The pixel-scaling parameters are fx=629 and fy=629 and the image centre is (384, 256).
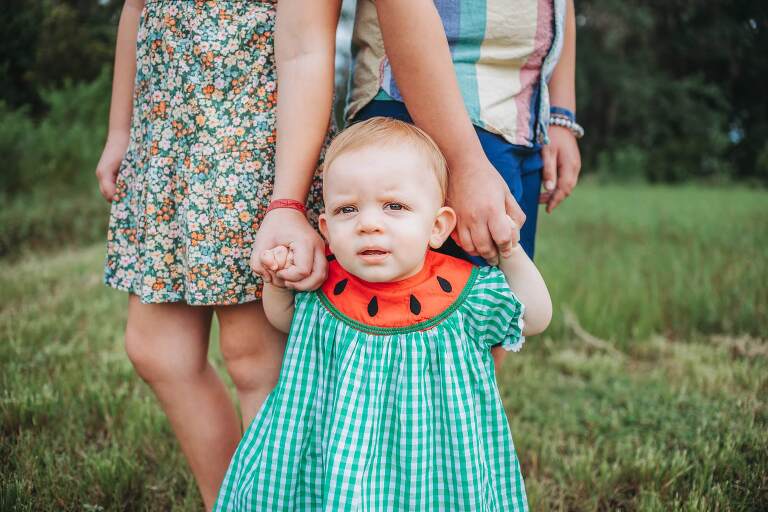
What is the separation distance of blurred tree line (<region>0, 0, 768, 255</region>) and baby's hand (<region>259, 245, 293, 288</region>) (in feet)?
10.9

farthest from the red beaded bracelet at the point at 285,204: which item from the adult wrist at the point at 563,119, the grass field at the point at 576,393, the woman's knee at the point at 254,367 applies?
the grass field at the point at 576,393

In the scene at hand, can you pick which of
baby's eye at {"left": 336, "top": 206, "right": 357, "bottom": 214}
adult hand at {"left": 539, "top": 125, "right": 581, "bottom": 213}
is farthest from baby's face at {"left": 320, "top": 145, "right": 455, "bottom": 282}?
adult hand at {"left": 539, "top": 125, "right": 581, "bottom": 213}

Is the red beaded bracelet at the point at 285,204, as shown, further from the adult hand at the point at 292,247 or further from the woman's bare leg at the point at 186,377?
the woman's bare leg at the point at 186,377

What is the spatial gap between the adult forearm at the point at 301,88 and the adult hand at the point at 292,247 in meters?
0.06

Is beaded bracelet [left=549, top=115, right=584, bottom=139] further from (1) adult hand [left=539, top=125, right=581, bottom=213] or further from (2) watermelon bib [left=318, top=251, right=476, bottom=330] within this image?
(2) watermelon bib [left=318, top=251, right=476, bottom=330]

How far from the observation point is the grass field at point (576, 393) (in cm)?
185

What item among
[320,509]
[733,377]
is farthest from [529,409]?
[320,509]

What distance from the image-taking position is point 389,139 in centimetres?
122

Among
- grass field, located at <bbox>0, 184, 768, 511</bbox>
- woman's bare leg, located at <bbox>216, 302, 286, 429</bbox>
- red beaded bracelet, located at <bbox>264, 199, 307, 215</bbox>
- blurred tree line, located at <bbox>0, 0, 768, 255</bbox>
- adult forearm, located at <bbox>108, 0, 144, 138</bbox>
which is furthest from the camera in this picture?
blurred tree line, located at <bbox>0, 0, 768, 255</bbox>

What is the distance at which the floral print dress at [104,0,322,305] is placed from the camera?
4.56ft

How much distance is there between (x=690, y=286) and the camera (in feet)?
11.9

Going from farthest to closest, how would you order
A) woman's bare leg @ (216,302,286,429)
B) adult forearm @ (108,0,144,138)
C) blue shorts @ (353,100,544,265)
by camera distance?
1. adult forearm @ (108,0,144,138)
2. woman's bare leg @ (216,302,286,429)
3. blue shorts @ (353,100,544,265)

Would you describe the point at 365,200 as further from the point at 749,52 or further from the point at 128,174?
the point at 749,52

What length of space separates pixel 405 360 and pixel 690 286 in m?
2.94
